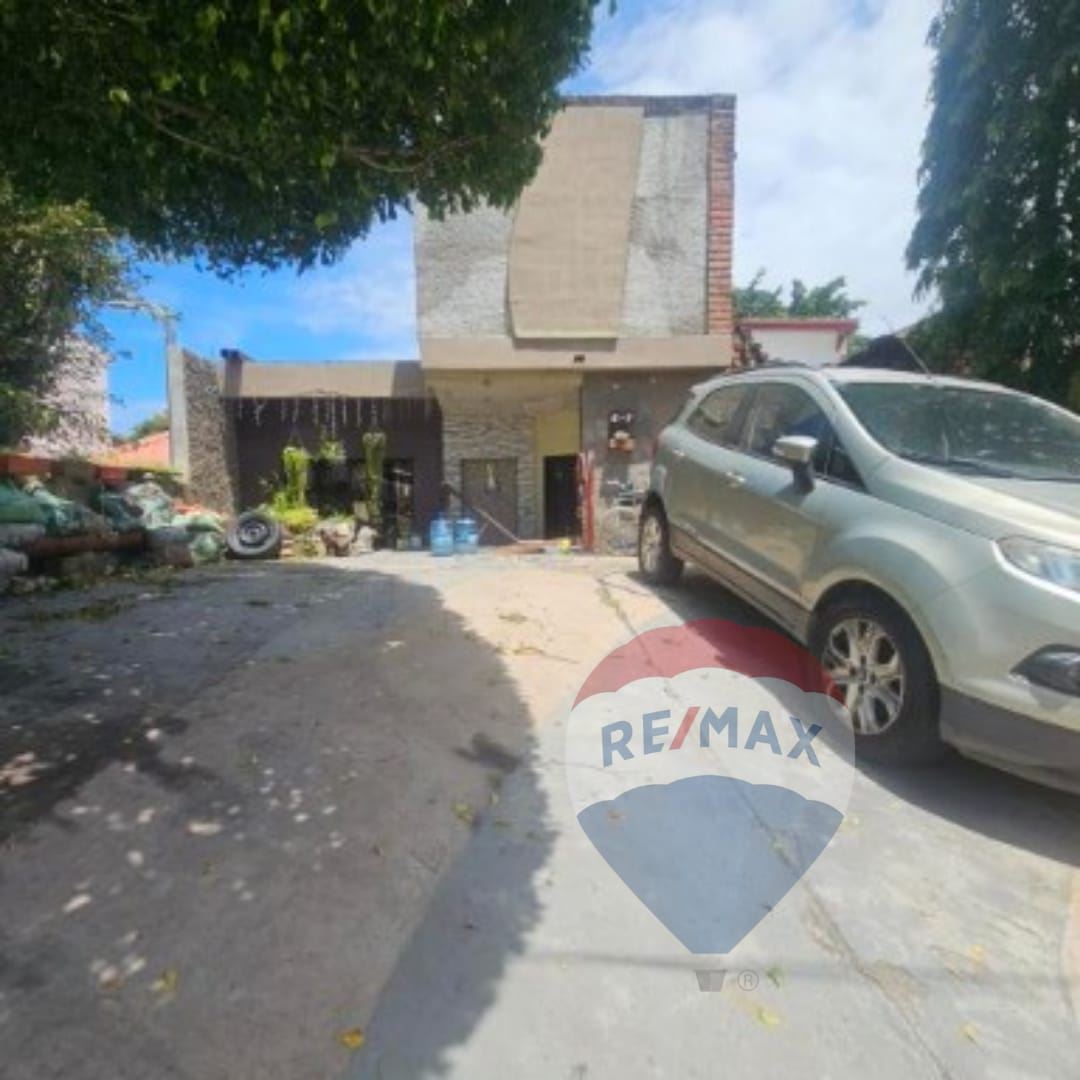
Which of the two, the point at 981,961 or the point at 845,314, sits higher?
the point at 845,314

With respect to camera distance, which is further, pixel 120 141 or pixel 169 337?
pixel 169 337

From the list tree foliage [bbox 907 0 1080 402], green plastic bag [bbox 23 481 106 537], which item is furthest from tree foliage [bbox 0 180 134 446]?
tree foliage [bbox 907 0 1080 402]

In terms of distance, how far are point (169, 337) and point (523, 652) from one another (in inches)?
357

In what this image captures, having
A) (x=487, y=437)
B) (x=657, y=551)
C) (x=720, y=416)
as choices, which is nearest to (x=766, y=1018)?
(x=720, y=416)

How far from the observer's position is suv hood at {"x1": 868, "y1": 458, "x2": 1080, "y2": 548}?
263cm

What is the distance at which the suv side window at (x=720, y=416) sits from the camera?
4738 mm

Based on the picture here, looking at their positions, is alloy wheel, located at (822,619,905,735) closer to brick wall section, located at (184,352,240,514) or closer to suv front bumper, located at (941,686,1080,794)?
suv front bumper, located at (941,686,1080,794)

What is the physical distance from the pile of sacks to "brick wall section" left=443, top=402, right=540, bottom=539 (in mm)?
4255

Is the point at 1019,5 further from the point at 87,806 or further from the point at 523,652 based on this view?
the point at 87,806

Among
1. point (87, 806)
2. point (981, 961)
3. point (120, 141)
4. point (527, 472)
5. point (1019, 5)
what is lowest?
point (981, 961)

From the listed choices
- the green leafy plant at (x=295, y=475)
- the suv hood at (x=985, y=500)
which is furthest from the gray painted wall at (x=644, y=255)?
the suv hood at (x=985, y=500)

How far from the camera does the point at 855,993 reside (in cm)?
193

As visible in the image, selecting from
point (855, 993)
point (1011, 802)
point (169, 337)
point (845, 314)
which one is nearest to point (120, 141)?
point (855, 993)

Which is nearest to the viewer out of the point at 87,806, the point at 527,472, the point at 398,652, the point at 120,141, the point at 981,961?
the point at 981,961
